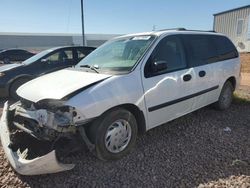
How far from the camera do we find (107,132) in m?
3.27

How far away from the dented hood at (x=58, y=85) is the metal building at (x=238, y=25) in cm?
2199

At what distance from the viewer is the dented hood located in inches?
121

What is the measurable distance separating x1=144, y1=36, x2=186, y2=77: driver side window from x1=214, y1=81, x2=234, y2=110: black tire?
1715mm

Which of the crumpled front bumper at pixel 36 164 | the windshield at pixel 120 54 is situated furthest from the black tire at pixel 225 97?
the crumpled front bumper at pixel 36 164

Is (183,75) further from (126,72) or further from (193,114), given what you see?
(193,114)

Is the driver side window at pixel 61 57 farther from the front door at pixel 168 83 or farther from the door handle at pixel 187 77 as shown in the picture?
the door handle at pixel 187 77

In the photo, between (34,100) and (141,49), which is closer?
(34,100)

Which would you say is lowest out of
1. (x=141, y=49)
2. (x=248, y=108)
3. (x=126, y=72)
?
(x=248, y=108)

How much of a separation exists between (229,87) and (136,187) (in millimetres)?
3773

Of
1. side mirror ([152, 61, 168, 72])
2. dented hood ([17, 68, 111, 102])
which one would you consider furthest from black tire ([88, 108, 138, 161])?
side mirror ([152, 61, 168, 72])

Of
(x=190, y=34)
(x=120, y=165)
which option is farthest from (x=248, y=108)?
(x=120, y=165)

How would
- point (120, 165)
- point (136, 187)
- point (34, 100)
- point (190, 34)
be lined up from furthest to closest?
point (190, 34), point (120, 165), point (34, 100), point (136, 187)

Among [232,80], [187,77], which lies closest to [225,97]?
[232,80]

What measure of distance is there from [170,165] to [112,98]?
1.18 m
